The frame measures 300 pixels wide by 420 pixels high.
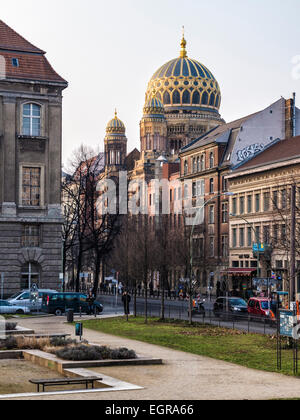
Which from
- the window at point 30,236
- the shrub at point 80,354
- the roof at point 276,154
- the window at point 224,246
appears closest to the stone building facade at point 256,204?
the roof at point 276,154

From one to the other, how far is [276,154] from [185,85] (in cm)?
6783

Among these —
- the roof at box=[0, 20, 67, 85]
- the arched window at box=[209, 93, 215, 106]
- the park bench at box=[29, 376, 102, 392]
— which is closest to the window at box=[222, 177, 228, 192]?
the roof at box=[0, 20, 67, 85]

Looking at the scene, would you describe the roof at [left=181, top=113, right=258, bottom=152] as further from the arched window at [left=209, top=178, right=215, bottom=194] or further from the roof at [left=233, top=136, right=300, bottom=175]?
the roof at [left=233, top=136, right=300, bottom=175]

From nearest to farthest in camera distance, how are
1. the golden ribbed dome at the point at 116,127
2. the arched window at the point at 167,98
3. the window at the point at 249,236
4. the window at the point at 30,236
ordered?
the window at the point at 30,236 → the window at the point at 249,236 → the arched window at the point at 167,98 → the golden ribbed dome at the point at 116,127

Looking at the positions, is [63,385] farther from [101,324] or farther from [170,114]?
[170,114]

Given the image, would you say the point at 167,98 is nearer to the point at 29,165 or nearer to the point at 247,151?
the point at 247,151

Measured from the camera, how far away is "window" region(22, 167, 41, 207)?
197ft

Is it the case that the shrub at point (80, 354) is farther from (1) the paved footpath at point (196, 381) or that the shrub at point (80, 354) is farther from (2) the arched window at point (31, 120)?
(2) the arched window at point (31, 120)

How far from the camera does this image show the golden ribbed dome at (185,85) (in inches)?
5768

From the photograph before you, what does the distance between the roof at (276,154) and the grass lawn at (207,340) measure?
1310 inches

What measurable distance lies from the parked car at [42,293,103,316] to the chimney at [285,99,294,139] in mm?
44905

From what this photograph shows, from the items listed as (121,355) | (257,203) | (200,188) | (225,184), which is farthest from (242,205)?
(121,355)

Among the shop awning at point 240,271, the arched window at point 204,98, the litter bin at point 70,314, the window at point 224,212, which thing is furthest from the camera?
the arched window at point 204,98

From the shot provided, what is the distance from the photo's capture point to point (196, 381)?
21.3 meters
